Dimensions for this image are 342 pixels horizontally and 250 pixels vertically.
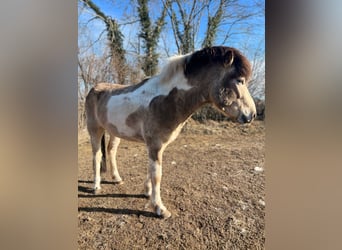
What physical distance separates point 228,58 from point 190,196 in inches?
24.7

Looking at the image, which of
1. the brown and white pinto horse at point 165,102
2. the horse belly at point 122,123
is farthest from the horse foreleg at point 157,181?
the horse belly at point 122,123

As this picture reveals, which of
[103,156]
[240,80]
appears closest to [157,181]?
[103,156]

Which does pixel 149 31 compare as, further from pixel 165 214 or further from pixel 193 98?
pixel 165 214

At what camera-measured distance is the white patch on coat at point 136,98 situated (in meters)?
1.13

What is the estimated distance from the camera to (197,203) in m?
1.12

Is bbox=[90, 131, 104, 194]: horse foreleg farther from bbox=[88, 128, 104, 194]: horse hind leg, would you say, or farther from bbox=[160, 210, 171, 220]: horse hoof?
bbox=[160, 210, 171, 220]: horse hoof

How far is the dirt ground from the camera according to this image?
3.52 ft

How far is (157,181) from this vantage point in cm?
112

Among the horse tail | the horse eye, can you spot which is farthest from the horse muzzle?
the horse tail

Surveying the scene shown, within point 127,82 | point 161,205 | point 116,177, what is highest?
point 127,82
